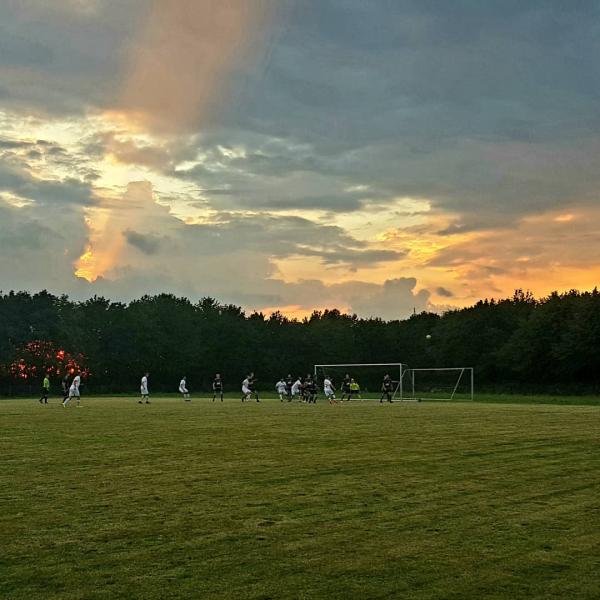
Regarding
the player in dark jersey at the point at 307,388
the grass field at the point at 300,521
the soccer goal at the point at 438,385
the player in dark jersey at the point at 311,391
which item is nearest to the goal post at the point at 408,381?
the soccer goal at the point at 438,385

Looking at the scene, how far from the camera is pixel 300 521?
34.3ft

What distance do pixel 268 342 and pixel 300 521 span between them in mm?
110066

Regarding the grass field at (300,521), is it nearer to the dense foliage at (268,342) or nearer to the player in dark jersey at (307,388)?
the player in dark jersey at (307,388)

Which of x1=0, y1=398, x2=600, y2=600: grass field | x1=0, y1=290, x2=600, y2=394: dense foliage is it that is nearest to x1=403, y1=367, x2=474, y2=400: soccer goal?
x1=0, y1=290, x2=600, y2=394: dense foliage

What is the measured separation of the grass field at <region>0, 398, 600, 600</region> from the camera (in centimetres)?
774

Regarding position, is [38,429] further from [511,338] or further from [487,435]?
[511,338]

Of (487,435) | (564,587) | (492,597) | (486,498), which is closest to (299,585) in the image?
(492,597)

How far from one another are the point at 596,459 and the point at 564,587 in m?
10.6

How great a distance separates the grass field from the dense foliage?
69210mm

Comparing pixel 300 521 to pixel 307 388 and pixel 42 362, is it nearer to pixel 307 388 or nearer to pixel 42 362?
pixel 307 388

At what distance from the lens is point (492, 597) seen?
7266mm

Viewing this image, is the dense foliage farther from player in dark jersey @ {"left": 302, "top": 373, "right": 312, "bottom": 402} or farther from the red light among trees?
player in dark jersey @ {"left": 302, "top": 373, "right": 312, "bottom": 402}

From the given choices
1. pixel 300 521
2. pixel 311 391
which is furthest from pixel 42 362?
pixel 300 521

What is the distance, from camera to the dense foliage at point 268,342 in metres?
94.2
